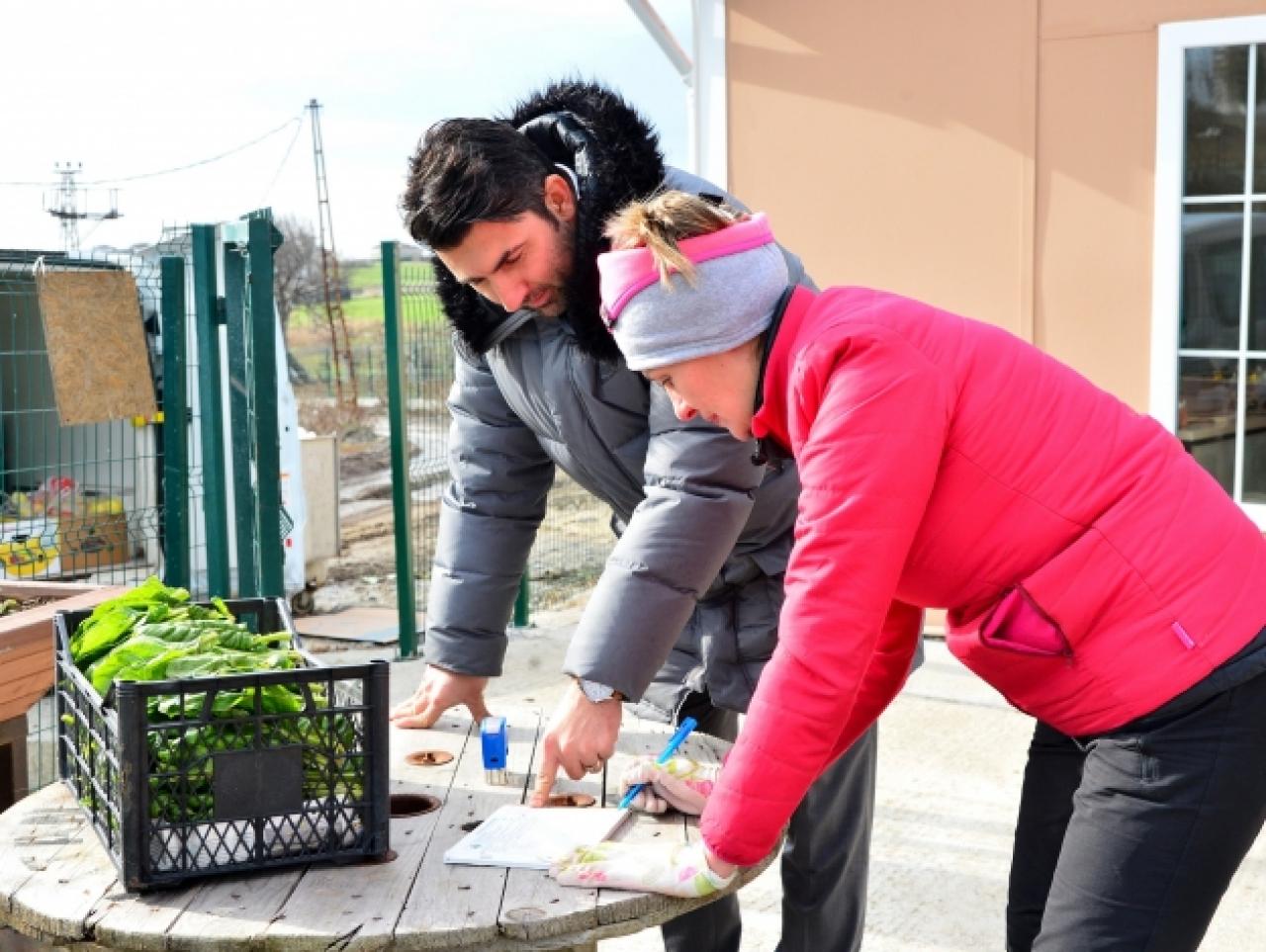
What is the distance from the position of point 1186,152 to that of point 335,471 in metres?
6.08

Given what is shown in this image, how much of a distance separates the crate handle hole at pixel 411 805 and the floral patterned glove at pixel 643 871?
14.4 inches

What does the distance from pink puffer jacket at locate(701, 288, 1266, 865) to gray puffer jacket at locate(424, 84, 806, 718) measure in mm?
524

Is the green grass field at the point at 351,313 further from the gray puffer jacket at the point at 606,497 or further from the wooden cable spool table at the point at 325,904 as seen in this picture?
the wooden cable spool table at the point at 325,904

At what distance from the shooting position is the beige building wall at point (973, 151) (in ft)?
20.4

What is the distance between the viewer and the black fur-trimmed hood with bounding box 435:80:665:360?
2412 mm

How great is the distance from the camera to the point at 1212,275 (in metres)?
6.16

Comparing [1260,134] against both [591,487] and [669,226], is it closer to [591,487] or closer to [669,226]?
[591,487]

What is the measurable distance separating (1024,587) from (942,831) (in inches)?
118

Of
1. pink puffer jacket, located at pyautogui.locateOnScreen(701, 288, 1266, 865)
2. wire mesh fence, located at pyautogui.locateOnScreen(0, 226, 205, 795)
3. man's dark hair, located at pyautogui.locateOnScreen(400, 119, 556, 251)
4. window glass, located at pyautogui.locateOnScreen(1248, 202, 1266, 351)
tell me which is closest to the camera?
pink puffer jacket, located at pyautogui.locateOnScreen(701, 288, 1266, 865)

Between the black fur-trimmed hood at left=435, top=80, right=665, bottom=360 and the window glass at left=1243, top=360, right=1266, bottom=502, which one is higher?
the black fur-trimmed hood at left=435, top=80, right=665, bottom=360

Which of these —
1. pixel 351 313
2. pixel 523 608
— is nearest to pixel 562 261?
pixel 523 608

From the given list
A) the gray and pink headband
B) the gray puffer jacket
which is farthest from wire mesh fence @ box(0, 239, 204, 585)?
the gray and pink headband

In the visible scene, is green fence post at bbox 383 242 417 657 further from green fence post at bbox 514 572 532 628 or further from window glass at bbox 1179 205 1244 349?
window glass at bbox 1179 205 1244 349

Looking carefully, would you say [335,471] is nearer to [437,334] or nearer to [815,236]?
[437,334]
